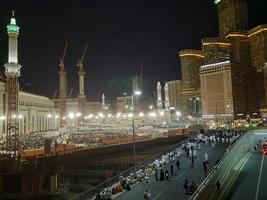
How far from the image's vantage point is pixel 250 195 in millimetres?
28484

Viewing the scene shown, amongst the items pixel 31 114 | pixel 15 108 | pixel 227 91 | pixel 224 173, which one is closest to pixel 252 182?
pixel 224 173

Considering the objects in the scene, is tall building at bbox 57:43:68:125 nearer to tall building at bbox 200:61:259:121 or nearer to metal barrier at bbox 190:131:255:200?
tall building at bbox 200:61:259:121

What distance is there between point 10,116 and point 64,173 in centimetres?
2501

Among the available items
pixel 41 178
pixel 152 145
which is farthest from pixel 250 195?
pixel 152 145

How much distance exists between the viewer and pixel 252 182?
32938 millimetres

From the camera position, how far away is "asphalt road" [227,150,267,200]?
28444 mm

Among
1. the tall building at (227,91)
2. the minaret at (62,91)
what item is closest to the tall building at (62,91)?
the minaret at (62,91)

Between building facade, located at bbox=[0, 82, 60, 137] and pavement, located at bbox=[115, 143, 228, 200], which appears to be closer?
pavement, located at bbox=[115, 143, 228, 200]

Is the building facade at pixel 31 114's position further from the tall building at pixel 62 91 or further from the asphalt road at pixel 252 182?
the asphalt road at pixel 252 182

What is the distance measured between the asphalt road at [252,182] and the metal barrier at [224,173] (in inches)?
30.0

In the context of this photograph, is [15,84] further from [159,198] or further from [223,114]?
[223,114]

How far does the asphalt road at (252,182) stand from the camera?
28.4m

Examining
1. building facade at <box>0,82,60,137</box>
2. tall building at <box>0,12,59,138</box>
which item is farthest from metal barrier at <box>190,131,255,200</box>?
building facade at <box>0,82,60,137</box>

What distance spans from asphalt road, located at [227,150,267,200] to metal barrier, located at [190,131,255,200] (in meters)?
0.76
